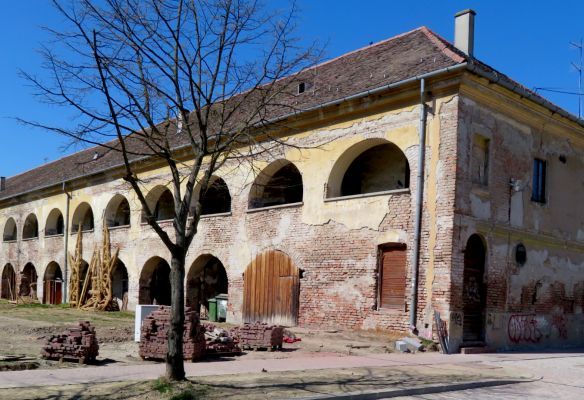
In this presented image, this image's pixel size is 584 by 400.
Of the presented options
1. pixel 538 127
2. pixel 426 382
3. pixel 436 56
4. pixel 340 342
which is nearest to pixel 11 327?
pixel 340 342

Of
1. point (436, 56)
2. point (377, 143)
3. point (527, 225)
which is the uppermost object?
point (436, 56)

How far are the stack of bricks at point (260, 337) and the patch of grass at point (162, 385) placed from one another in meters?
5.28

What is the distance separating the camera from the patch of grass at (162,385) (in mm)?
7816

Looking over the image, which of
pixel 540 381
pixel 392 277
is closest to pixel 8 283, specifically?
pixel 392 277

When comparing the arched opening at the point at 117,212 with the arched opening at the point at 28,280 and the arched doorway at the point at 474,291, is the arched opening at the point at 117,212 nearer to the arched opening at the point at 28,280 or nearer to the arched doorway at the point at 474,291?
the arched opening at the point at 28,280

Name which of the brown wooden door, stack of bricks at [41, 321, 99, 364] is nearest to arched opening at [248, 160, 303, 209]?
the brown wooden door

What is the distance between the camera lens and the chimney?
16.9 meters

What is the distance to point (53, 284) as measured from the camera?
33312 millimetres

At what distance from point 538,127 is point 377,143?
15.8 feet

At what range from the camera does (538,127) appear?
18016 mm

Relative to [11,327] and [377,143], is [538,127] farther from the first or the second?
[11,327]

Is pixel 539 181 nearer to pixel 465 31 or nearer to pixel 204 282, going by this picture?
pixel 465 31

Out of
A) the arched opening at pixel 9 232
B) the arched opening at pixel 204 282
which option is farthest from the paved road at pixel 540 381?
the arched opening at pixel 9 232

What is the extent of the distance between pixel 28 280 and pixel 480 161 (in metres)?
29.5
